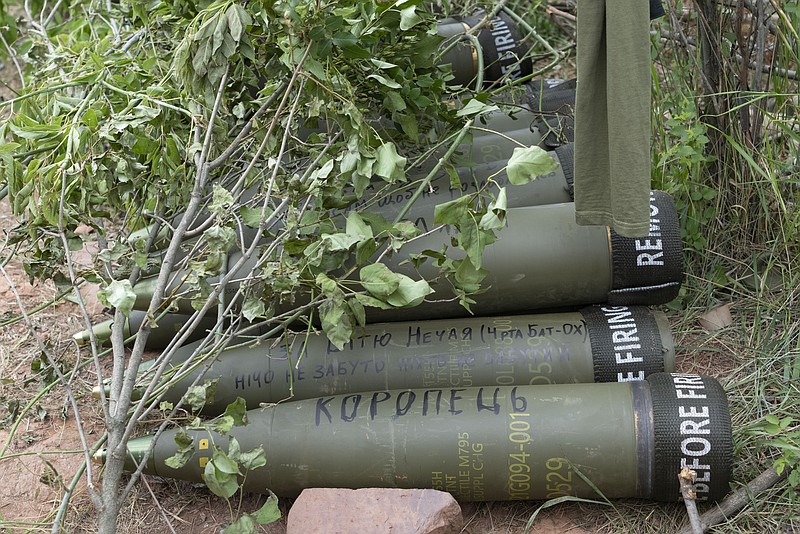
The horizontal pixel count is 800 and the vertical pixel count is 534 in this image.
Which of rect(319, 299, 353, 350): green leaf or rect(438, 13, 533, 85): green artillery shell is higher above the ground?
rect(438, 13, 533, 85): green artillery shell

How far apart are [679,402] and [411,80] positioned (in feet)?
4.34

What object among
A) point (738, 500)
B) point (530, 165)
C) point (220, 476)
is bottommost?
point (738, 500)

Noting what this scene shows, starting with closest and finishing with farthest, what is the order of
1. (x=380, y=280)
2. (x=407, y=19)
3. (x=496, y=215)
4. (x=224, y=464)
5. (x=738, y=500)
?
1. (x=224, y=464)
2. (x=496, y=215)
3. (x=380, y=280)
4. (x=738, y=500)
5. (x=407, y=19)

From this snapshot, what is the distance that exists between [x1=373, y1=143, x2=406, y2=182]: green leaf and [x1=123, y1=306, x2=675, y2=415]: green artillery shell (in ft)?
1.81

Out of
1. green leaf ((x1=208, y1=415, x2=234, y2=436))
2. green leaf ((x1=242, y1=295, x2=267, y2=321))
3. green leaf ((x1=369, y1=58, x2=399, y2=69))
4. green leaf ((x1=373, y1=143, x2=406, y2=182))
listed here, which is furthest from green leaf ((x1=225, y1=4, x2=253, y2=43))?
green leaf ((x1=208, y1=415, x2=234, y2=436))

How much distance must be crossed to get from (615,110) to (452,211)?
0.50 metres

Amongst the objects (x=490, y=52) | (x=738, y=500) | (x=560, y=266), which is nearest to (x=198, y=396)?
(x=560, y=266)

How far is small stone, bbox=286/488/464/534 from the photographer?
7.74 feet

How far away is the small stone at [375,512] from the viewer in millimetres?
2359

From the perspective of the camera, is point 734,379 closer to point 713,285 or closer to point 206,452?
point 713,285

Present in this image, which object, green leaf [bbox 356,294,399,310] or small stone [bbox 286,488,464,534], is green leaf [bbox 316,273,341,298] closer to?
green leaf [bbox 356,294,399,310]

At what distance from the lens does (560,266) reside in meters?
2.84

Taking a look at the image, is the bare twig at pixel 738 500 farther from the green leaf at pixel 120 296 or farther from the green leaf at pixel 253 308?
the green leaf at pixel 120 296

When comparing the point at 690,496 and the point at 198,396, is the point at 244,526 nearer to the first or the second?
the point at 198,396
